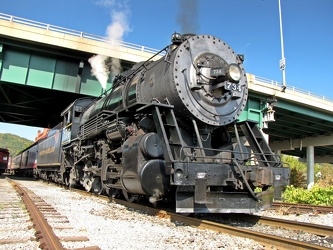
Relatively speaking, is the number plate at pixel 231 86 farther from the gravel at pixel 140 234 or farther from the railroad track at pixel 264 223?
the gravel at pixel 140 234

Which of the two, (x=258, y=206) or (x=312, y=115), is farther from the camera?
(x=312, y=115)

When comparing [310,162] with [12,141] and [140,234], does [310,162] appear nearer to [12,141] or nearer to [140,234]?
[140,234]

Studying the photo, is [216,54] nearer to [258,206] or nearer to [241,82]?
[241,82]

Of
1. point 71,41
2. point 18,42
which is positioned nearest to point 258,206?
point 71,41

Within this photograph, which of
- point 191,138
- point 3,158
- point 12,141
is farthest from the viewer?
point 12,141

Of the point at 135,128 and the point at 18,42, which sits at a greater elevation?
the point at 18,42

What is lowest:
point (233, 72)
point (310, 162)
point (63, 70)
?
point (233, 72)

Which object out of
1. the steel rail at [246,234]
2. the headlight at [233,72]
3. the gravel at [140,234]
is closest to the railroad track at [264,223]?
the steel rail at [246,234]

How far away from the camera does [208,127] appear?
6.18 metres

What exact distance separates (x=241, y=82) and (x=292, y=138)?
29.2m

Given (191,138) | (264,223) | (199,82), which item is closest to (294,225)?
(264,223)

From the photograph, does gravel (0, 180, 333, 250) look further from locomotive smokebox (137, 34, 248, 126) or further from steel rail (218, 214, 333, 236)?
locomotive smokebox (137, 34, 248, 126)

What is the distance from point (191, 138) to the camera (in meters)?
6.27

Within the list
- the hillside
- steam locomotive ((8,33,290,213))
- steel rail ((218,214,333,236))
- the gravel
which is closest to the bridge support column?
steam locomotive ((8,33,290,213))
